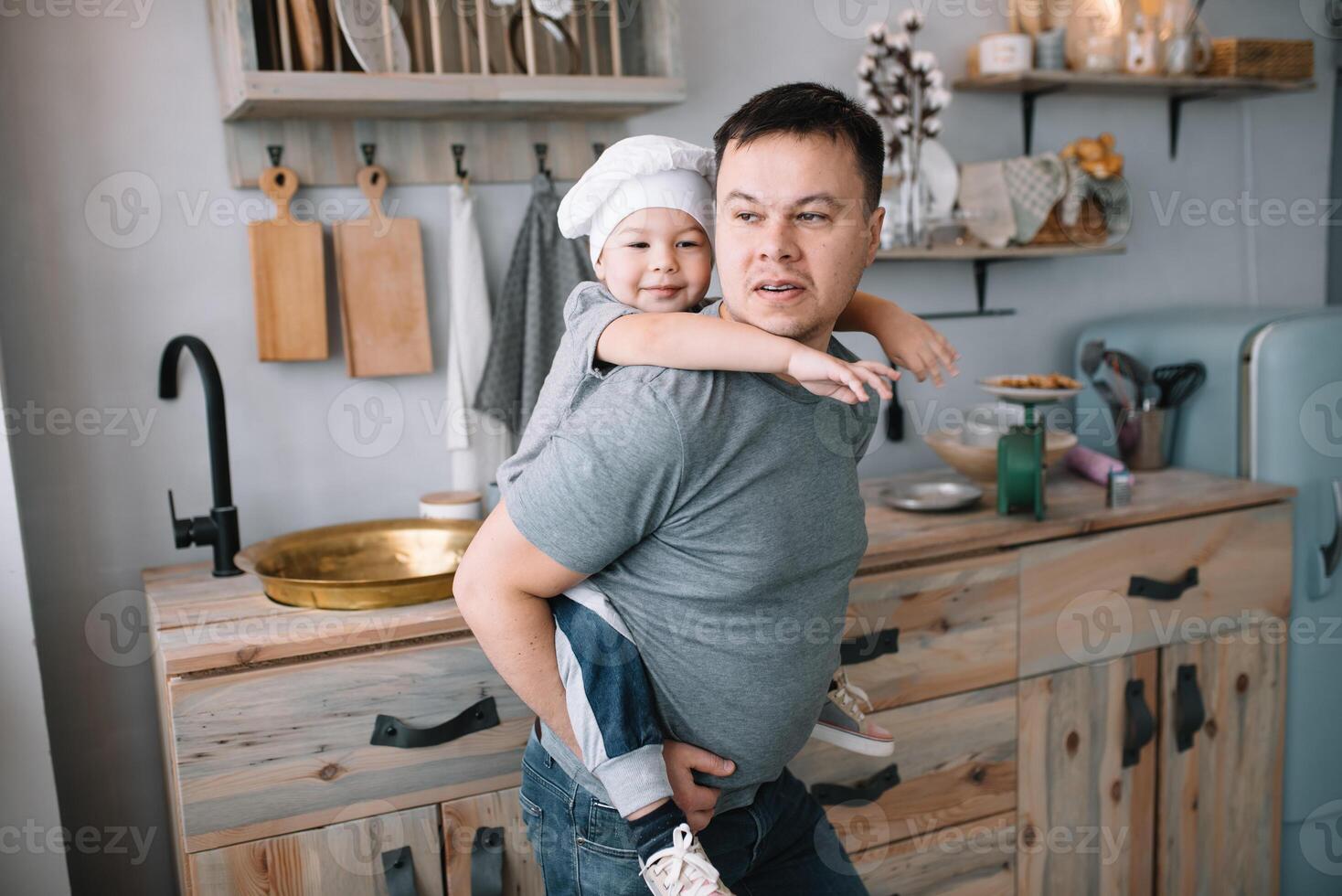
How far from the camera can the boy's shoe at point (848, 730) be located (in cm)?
148

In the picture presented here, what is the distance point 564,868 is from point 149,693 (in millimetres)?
1086

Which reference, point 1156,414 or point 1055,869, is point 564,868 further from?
point 1156,414

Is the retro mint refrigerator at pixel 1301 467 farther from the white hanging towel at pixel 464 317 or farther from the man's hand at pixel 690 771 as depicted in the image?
the man's hand at pixel 690 771

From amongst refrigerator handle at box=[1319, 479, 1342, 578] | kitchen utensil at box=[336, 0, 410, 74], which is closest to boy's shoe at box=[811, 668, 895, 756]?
kitchen utensil at box=[336, 0, 410, 74]

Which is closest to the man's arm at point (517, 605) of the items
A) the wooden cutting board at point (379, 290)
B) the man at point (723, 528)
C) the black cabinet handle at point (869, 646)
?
the man at point (723, 528)

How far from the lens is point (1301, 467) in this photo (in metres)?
2.33

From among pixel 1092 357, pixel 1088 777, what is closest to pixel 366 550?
pixel 1088 777

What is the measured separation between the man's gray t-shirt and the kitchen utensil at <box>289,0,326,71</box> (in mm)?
929

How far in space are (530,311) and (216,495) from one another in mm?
651

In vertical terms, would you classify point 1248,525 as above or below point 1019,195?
below

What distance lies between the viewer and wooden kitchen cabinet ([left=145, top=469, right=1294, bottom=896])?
1.53 meters

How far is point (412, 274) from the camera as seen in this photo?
2.10 meters

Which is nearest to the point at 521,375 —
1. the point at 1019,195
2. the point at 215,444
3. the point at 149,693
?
the point at 215,444

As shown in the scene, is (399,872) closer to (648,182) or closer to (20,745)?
(20,745)
